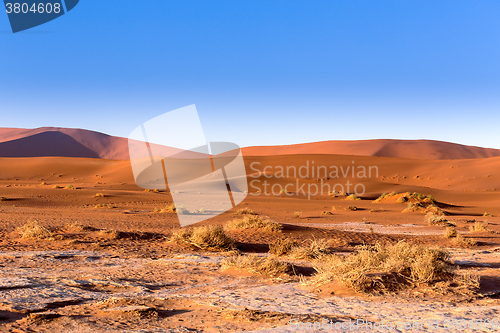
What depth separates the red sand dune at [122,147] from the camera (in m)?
122

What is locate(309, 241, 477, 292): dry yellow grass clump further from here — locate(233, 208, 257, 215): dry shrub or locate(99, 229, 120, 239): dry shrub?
locate(233, 208, 257, 215): dry shrub

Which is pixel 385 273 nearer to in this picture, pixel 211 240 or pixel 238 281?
pixel 238 281

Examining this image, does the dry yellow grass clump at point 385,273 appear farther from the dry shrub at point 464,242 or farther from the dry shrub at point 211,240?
the dry shrub at point 464,242

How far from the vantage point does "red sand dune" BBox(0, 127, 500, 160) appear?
122181 mm

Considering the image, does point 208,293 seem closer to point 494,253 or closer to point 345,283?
point 345,283

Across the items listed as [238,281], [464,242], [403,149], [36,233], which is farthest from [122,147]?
[238,281]

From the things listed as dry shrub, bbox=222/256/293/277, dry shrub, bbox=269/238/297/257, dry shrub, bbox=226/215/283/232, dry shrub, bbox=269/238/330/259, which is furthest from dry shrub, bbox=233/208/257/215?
dry shrub, bbox=222/256/293/277

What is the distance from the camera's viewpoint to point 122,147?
519ft

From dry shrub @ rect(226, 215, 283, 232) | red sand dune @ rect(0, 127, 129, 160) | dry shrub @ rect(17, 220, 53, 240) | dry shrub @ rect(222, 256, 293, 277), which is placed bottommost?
dry shrub @ rect(226, 215, 283, 232)

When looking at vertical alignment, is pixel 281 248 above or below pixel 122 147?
below

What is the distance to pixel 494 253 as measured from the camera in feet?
41.1

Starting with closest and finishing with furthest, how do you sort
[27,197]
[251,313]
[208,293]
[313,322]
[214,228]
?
[313,322] < [251,313] < [208,293] < [214,228] < [27,197]

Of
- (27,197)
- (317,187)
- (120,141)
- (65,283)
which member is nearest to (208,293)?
(65,283)

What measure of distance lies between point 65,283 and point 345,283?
4.62 metres
